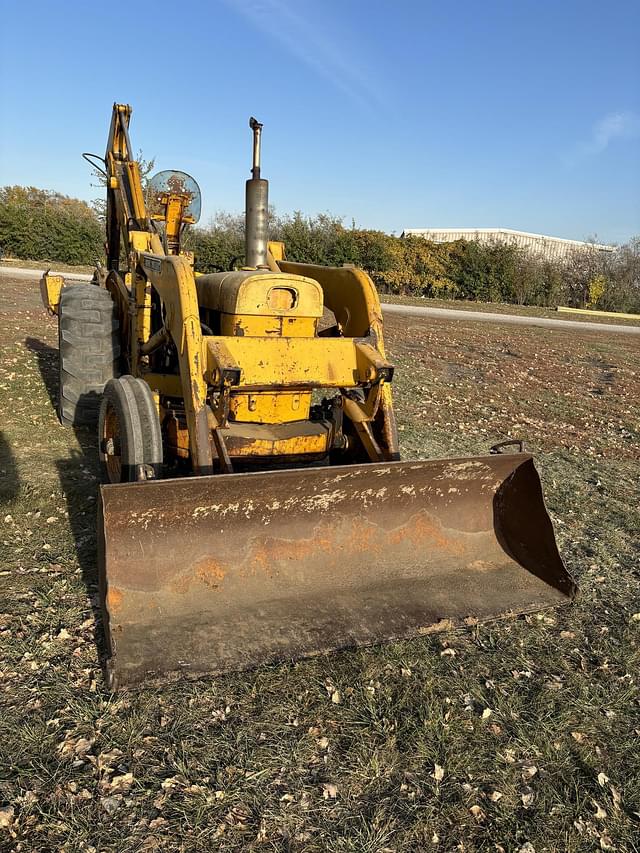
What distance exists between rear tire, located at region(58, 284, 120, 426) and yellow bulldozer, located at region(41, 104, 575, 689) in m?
0.99

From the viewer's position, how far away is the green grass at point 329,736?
2459 millimetres

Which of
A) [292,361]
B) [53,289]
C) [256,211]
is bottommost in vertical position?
[292,361]

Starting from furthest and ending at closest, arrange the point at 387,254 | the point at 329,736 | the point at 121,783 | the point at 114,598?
the point at 387,254 → the point at 114,598 → the point at 329,736 → the point at 121,783

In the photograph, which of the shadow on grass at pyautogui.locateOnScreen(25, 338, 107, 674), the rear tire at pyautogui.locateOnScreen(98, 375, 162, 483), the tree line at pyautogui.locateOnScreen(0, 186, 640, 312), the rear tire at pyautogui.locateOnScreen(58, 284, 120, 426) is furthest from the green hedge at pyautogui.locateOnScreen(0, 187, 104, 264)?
the rear tire at pyautogui.locateOnScreen(98, 375, 162, 483)

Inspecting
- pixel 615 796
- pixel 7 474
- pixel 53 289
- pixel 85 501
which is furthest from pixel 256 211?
pixel 615 796

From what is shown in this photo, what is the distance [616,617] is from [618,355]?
1220 cm

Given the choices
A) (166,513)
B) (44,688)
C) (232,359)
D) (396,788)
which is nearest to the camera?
(396,788)

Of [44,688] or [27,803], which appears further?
[44,688]

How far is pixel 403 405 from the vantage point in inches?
360

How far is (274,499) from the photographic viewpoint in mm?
3707

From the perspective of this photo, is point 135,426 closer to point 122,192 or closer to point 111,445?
point 111,445

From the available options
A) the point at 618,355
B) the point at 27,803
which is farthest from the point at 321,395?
the point at 618,355

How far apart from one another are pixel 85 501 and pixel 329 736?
2944 millimetres

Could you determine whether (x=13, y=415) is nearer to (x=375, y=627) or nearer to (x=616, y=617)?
(x=375, y=627)
